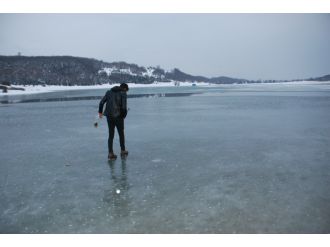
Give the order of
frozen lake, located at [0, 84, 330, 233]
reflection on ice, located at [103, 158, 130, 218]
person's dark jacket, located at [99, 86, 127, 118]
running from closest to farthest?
frozen lake, located at [0, 84, 330, 233]
reflection on ice, located at [103, 158, 130, 218]
person's dark jacket, located at [99, 86, 127, 118]

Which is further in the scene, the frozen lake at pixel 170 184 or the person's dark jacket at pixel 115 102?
the person's dark jacket at pixel 115 102

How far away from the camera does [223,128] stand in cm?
1157

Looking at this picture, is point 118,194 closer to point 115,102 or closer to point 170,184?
point 170,184

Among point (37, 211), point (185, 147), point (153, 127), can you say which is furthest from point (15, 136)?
point (37, 211)

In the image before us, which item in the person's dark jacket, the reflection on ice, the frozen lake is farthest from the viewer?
the person's dark jacket

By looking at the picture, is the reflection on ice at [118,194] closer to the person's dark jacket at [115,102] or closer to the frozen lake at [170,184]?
the frozen lake at [170,184]

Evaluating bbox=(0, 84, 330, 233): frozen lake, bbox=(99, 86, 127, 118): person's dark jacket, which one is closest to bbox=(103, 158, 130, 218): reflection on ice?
bbox=(0, 84, 330, 233): frozen lake

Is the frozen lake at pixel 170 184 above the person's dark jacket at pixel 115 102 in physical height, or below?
below

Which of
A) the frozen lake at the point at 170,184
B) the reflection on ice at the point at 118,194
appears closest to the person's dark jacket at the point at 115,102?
the frozen lake at the point at 170,184

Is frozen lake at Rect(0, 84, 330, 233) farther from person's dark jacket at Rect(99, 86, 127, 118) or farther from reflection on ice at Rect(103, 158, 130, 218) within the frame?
person's dark jacket at Rect(99, 86, 127, 118)

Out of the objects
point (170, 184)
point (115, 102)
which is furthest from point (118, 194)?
point (115, 102)

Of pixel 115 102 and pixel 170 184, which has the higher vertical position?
pixel 115 102

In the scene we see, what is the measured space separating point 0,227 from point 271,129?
9.56 meters
